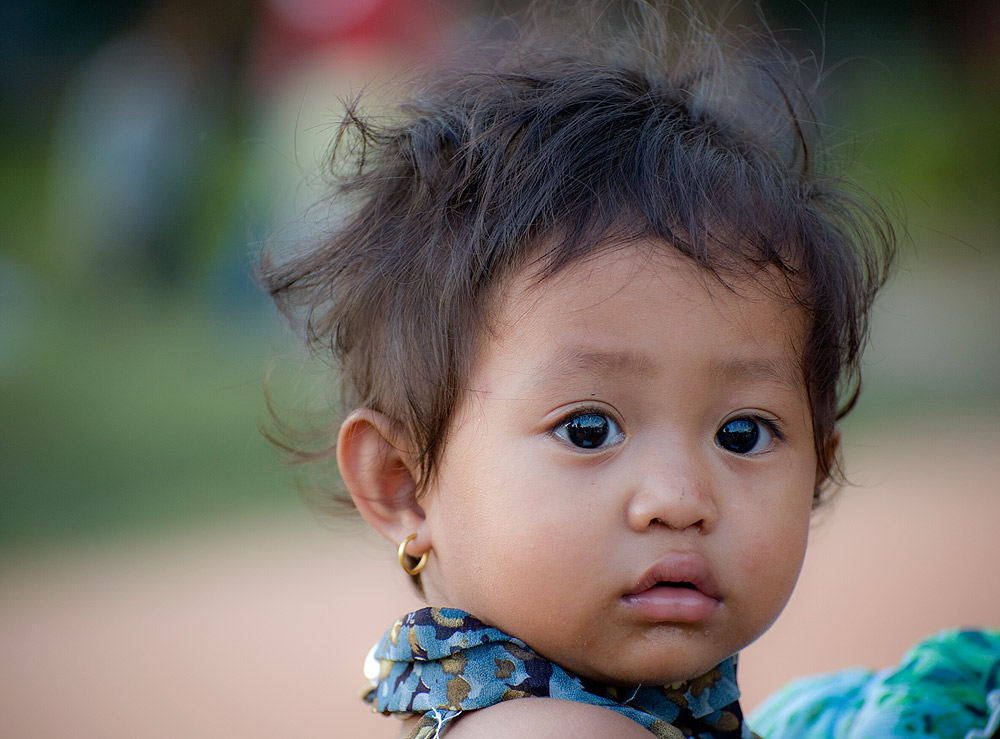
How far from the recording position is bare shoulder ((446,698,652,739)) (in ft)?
4.12

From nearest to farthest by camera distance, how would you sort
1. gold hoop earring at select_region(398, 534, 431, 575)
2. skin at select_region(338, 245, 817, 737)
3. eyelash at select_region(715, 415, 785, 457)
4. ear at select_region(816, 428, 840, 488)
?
skin at select_region(338, 245, 817, 737)
eyelash at select_region(715, 415, 785, 457)
gold hoop earring at select_region(398, 534, 431, 575)
ear at select_region(816, 428, 840, 488)

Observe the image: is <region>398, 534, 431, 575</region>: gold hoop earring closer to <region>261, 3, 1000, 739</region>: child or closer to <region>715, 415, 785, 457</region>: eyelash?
<region>261, 3, 1000, 739</region>: child

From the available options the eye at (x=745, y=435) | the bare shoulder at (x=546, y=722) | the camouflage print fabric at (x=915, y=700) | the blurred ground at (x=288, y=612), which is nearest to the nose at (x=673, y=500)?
the eye at (x=745, y=435)

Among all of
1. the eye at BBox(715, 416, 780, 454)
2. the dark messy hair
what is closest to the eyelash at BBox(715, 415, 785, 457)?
the eye at BBox(715, 416, 780, 454)

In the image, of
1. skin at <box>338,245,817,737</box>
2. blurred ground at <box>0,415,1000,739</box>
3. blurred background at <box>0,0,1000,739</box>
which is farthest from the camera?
blurred background at <box>0,0,1000,739</box>

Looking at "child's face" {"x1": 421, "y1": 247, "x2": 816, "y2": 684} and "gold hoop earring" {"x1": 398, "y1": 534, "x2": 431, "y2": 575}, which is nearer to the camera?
"child's face" {"x1": 421, "y1": 247, "x2": 816, "y2": 684}

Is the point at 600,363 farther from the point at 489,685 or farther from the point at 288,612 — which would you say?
the point at 288,612

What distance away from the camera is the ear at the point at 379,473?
5.34 feet

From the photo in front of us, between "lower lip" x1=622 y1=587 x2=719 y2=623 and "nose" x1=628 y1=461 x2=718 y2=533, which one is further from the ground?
"nose" x1=628 y1=461 x2=718 y2=533

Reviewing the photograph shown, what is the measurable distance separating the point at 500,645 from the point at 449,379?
37 cm

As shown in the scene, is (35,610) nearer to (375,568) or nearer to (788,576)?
(375,568)

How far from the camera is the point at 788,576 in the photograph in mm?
1449

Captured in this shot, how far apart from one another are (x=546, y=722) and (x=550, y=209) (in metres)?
0.68

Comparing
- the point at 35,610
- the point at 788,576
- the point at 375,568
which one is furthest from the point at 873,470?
the point at 788,576
